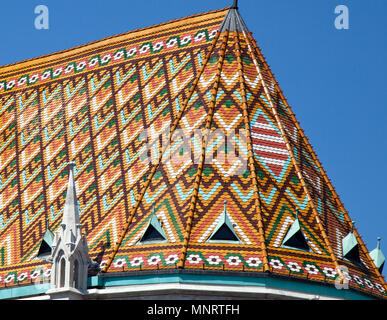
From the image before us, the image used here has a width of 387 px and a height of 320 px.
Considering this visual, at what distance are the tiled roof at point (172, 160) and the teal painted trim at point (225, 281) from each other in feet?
0.75

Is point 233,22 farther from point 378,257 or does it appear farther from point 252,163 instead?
point 378,257

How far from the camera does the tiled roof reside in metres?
30.2

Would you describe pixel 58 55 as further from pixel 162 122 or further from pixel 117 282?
pixel 117 282

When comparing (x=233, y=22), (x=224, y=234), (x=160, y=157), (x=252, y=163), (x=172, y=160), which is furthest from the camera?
(x=233, y=22)

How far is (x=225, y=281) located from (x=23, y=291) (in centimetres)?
499

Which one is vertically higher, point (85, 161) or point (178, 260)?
point (85, 161)

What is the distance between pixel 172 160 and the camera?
31875 millimetres

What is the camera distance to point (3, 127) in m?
37.3

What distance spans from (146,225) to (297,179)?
12.6ft

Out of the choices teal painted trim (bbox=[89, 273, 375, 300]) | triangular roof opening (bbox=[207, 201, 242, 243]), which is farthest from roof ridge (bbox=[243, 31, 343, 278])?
triangular roof opening (bbox=[207, 201, 242, 243])

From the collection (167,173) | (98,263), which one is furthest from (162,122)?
(98,263)

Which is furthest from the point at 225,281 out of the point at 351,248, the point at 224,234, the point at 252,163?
the point at 351,248

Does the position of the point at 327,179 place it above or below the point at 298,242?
above

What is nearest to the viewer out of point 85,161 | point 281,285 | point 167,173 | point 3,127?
point 281,285
